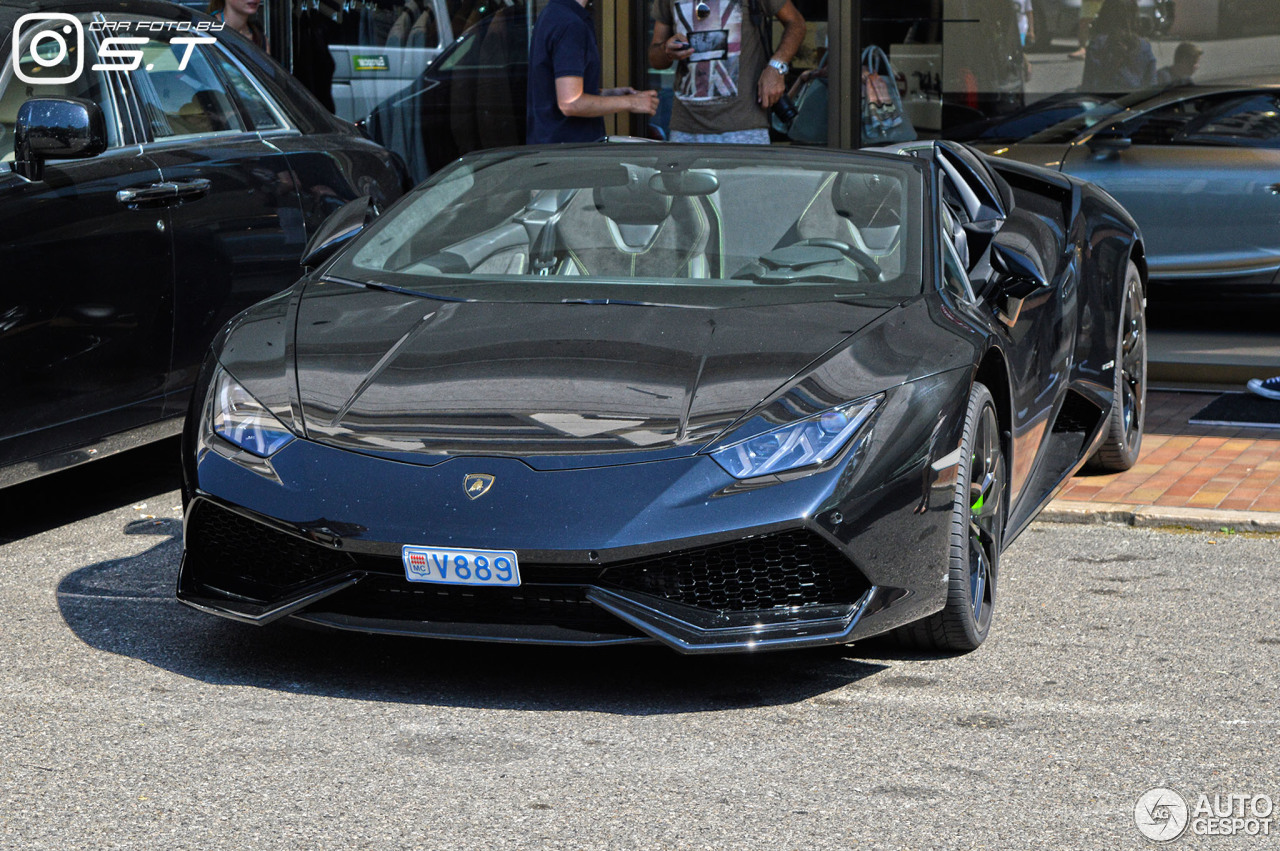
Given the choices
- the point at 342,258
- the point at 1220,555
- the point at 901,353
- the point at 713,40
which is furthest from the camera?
the point at 713,40

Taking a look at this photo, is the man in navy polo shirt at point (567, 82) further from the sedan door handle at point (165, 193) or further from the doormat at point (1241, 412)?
the doormat at point (1241, 412)

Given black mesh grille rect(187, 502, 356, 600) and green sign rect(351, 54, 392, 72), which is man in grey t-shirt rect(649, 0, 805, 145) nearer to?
green sign rect(351, 54, 392, 72)

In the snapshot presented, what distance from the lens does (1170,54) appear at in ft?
29.6

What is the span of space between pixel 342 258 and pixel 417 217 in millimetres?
281

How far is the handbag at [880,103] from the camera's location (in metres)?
9.38

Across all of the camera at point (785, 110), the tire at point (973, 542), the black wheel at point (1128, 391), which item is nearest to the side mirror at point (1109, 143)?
the camera at point (785, 110)

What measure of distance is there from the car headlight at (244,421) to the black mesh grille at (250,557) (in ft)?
0.55

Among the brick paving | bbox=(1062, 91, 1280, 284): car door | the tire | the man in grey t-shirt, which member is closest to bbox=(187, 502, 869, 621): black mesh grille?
the tire

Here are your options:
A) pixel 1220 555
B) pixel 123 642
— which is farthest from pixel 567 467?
pixel 1220 555

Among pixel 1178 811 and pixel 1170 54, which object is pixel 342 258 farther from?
pixel 1170 54

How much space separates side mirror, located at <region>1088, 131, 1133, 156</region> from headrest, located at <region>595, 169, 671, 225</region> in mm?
4612

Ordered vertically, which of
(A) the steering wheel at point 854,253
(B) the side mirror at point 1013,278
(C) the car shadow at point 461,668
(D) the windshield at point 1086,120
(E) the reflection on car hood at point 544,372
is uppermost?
(D) the windshield at point 1086,120

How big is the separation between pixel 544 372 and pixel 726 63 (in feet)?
14.6

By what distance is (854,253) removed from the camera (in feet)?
15.9
